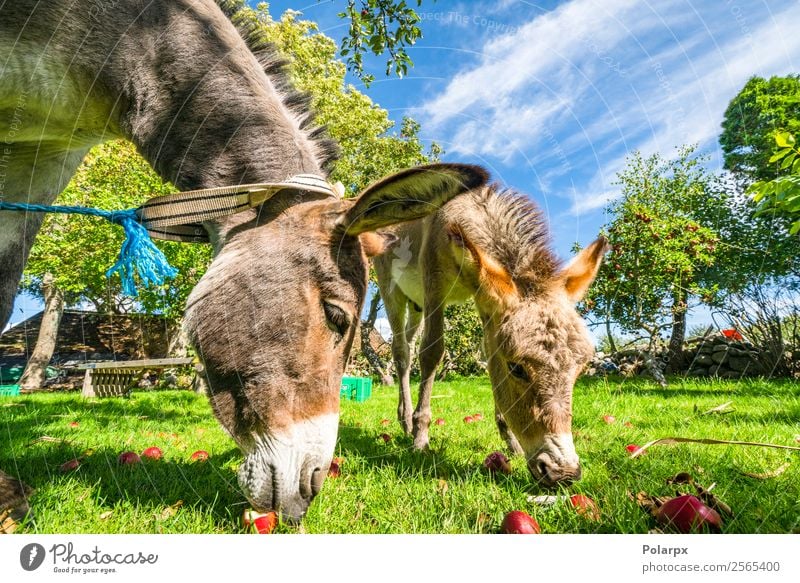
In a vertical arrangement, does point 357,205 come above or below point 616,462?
above

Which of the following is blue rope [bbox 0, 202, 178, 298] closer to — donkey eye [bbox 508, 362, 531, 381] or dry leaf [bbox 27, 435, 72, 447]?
donkey eye [bbox 508, 362, 531, 381]

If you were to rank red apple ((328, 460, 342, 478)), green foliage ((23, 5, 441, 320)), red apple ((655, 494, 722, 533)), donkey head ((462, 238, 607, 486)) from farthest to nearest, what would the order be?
green foliage ((23, 5, 441, 320))
red apple ((328, 460, 342, 478))
donkey head ((462, 238, 607, 486))
red apple ((655, 494, 722, 533))

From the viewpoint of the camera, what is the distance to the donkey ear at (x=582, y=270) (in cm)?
289

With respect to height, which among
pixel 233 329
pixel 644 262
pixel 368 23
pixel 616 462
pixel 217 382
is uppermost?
pixel 368 23

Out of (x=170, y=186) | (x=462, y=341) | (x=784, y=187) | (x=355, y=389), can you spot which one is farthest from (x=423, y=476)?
(x=462, y=341)

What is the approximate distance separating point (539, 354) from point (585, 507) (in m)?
0.84

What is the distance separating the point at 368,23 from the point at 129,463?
3.80 m

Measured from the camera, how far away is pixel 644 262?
11.7ft

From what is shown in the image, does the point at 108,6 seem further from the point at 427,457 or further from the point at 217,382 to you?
the point at 427,457

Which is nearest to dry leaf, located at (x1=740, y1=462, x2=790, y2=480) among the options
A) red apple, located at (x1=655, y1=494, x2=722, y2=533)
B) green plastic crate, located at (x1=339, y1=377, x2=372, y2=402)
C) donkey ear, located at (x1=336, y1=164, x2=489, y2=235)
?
red apple, located at (x1=655, y1=494, x2=722, y2=533)

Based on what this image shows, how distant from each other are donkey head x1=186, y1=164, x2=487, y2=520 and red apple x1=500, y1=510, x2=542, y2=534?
0.76 meters

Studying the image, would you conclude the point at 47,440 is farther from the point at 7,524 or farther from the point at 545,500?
the point at 545,500

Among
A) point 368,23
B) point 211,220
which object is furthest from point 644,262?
point 211,220

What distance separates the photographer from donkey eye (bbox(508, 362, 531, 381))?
8.35 ft
